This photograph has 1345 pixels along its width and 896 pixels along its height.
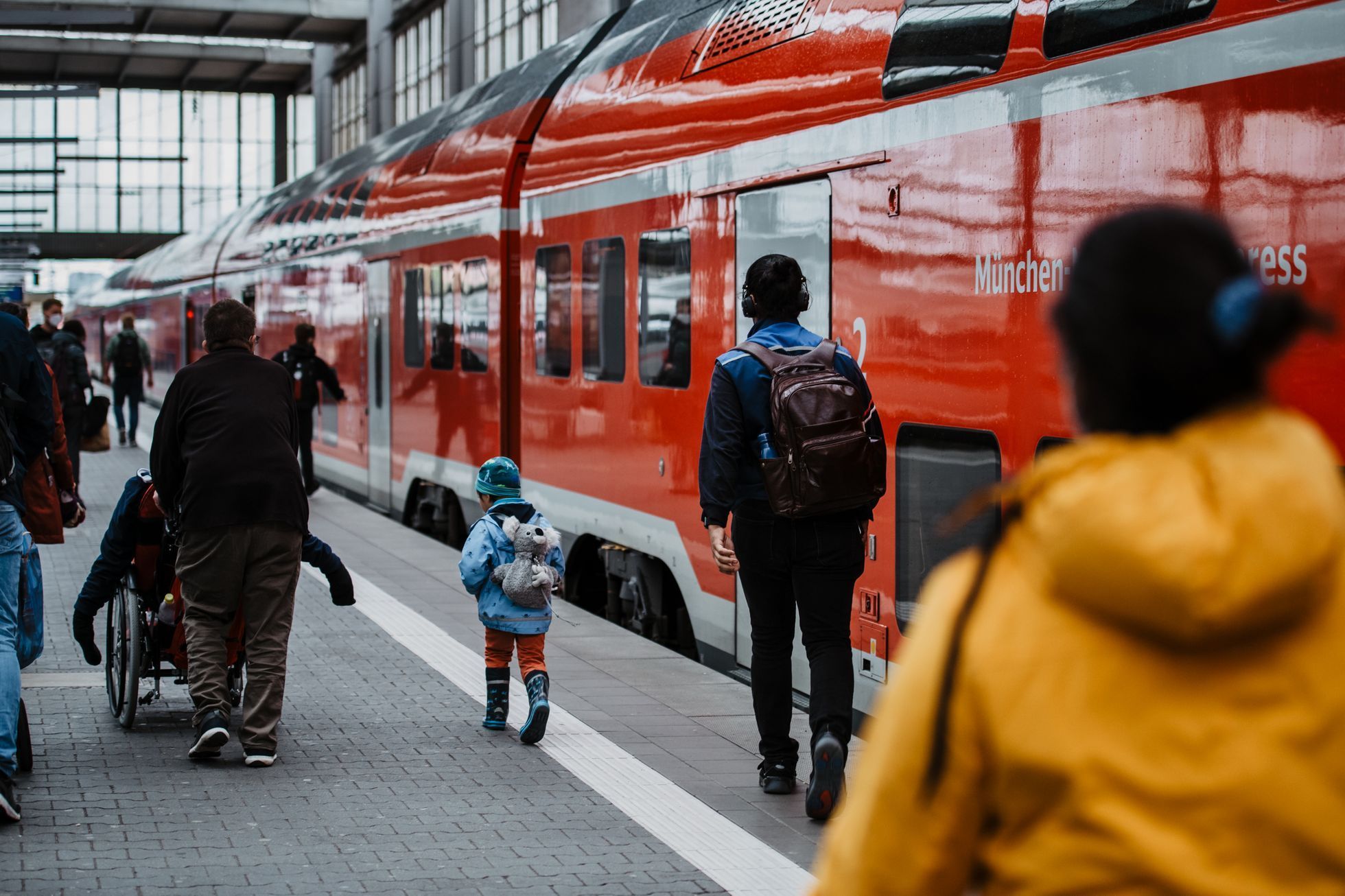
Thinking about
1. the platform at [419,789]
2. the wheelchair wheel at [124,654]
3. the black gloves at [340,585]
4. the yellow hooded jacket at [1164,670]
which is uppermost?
the yellow hooded jacket at [1164,670]

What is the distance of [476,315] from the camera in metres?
11.7

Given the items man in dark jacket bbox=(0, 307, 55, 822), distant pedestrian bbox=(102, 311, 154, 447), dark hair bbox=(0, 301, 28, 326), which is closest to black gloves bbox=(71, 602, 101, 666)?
man in dark jacket bbox=(0, 307, 55, 822)

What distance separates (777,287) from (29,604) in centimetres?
261

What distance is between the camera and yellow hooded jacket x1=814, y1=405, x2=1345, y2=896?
1.37 metres

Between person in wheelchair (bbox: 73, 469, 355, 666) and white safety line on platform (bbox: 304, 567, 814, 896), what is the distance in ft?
2.83

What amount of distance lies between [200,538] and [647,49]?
12.6 ft

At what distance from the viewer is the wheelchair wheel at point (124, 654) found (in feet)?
20.2

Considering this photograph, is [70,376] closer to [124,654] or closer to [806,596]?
[124,654]

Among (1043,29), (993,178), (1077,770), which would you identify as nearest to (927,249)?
(993,178)

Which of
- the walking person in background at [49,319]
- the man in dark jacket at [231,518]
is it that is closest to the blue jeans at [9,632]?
the man in dark jacket at [231,518]

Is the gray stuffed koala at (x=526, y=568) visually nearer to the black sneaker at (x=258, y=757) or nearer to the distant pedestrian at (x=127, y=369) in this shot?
the black sneaker at (x=258, y=757)

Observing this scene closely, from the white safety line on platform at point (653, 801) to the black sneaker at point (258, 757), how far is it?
3.06ft

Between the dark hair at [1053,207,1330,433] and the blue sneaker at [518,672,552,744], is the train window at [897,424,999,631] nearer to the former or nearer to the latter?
the blue sneaker at [518,672,552,744]

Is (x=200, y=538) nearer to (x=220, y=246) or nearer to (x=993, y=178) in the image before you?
(x=993, y=178)
